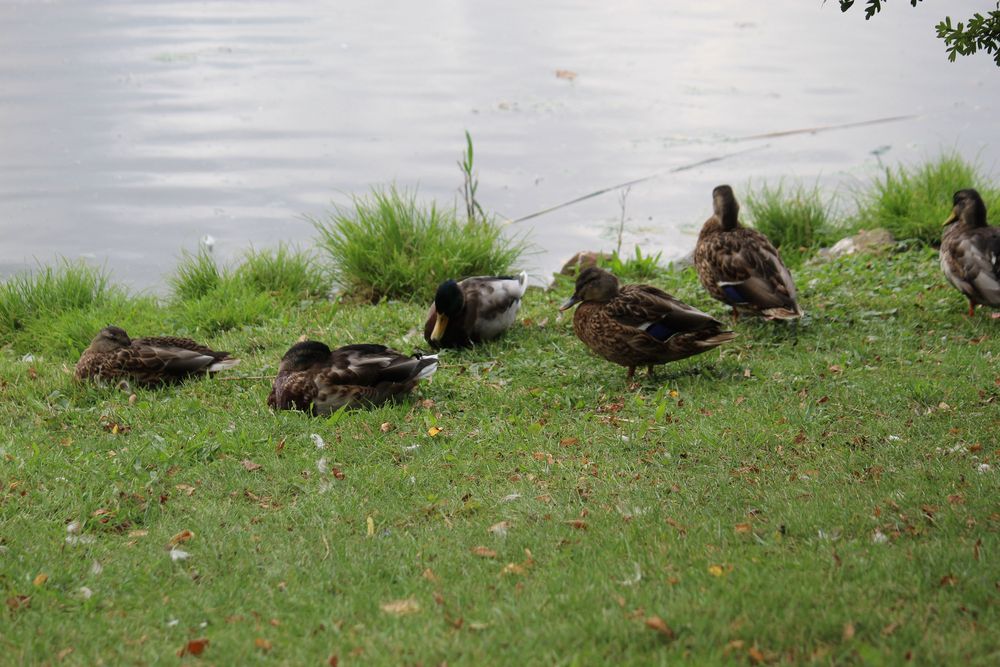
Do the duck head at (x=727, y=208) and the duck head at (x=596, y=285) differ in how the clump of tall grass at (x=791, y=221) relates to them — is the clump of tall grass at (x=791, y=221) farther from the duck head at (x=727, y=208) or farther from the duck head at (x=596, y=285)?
the duck head at (x=596, y=285)

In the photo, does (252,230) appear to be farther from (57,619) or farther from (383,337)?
(57,619)

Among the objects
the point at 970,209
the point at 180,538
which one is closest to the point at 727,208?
the point at 970,209

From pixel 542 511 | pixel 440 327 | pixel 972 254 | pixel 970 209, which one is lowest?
pixel 542 511

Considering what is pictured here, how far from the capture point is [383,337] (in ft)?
27.4

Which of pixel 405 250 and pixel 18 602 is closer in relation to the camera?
pixel 18 602

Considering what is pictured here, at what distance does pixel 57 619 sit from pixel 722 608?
2470 millimetres

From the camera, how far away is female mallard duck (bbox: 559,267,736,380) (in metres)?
6.57

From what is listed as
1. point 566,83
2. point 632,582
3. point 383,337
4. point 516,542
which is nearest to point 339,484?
point 516,542

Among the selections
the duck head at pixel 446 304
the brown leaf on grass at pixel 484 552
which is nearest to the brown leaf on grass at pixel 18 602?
the brown leaf on grass at pixel 484 552

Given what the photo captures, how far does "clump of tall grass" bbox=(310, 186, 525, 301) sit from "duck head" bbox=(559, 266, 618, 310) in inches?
111

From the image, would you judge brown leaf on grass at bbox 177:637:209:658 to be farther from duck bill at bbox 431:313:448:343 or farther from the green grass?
duck bill at bbox 431:313:448:343

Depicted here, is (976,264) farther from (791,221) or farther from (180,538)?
(180,538)

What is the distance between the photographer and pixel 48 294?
9.51 meters

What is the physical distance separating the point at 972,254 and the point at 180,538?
18.2 feet
